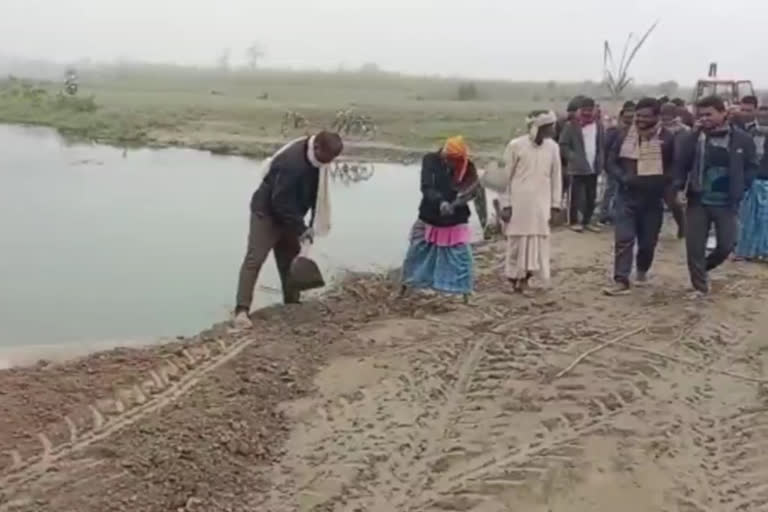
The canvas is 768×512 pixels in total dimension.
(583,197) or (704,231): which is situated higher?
(704,231)

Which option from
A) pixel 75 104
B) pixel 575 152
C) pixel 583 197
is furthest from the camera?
pixel 75 104

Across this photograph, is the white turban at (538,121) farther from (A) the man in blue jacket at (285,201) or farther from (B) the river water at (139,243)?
(B) the river water at (139,243)

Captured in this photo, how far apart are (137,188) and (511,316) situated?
1424cm

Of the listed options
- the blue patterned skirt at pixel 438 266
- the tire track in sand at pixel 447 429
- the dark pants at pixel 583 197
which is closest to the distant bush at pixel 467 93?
the dark pants at pixel 583 197

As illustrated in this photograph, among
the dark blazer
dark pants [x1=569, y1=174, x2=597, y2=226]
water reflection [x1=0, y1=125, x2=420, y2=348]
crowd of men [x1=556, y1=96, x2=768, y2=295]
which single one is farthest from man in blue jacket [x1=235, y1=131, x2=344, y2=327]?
dark pants [x1=569, y1=174, x2=597, y2=226]

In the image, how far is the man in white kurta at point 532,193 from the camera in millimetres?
9070

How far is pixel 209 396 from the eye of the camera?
674 cm

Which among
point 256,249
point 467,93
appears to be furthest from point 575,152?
point 467,93

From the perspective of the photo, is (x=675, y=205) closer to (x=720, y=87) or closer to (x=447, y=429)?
(x=447, y=429)

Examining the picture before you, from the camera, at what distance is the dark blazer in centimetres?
1266

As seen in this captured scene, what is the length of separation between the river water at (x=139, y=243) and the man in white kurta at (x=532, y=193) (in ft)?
8.64

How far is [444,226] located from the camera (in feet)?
28.8

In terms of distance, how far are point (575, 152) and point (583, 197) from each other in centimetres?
75

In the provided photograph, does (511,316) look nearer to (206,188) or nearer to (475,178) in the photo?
(475,178)
